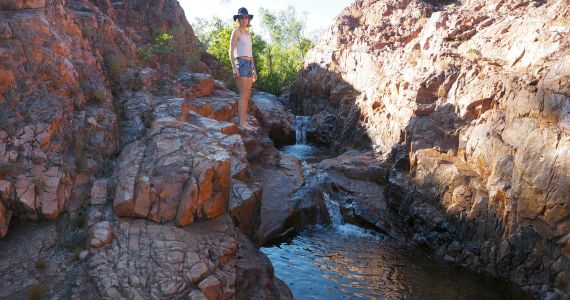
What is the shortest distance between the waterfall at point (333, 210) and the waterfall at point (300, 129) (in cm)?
732

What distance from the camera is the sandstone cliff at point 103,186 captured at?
453 centimetres

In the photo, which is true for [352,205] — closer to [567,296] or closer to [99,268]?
[567,296]

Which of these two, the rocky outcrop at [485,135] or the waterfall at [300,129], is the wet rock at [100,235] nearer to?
the rocky outcrop at [485,135]

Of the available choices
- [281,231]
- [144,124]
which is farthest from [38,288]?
[281,231]

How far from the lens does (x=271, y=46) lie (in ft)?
127

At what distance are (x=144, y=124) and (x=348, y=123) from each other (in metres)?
8.97

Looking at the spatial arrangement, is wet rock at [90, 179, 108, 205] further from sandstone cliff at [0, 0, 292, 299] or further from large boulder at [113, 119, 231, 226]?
large boulder at [113, 119, 231, 226]

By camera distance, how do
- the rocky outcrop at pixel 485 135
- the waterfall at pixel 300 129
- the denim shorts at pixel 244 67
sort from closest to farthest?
the rocky outcrop at pixel 485 135 → the denim shorts at pixel 244 67 → the waterfall at pixel 300 129

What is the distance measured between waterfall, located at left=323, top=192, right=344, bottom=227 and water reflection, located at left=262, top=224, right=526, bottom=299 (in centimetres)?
75

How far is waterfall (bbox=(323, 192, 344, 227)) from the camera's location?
937 cm

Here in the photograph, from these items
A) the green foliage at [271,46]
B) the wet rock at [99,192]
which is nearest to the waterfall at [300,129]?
the green foliage at [271,46]

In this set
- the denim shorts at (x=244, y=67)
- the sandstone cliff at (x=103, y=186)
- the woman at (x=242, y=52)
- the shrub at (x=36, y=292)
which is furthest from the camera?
the denim shorts at (x=244, y=67)

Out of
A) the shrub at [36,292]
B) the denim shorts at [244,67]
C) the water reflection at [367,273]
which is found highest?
A: the denim shorts at [244,67]

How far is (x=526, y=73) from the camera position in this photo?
7648mm
